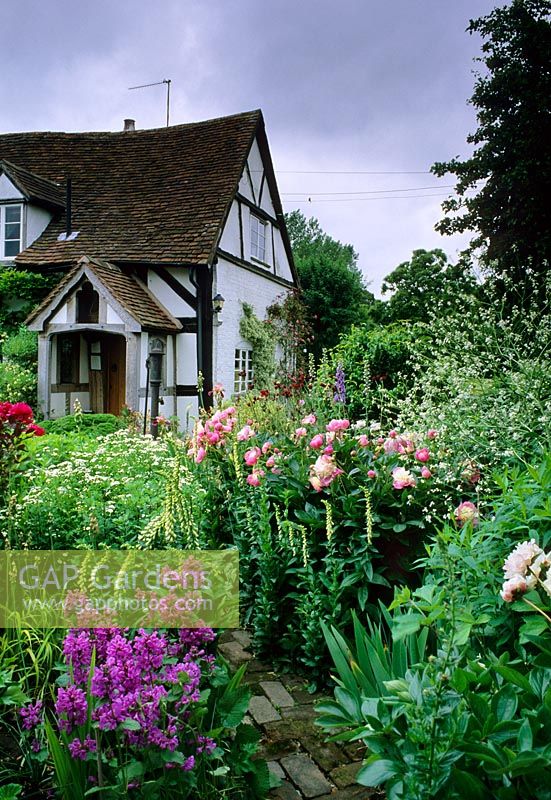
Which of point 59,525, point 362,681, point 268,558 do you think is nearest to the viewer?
point 362,681

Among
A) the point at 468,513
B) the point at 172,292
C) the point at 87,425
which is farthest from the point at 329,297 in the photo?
the point at 468,513

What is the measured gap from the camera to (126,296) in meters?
A: 11.4

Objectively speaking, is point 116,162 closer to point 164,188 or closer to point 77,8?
point 164,188

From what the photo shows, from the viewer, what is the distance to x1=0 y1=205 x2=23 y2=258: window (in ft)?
43.5

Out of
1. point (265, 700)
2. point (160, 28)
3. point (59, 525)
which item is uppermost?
point (160, 28)

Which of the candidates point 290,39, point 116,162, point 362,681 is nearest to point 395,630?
point 362,681

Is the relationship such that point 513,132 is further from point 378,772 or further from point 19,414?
point 378,772

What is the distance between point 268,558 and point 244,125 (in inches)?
524

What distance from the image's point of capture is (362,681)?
208cm

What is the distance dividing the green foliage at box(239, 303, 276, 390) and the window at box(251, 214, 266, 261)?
1.55 meters

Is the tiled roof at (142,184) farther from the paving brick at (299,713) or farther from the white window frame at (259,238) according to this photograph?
the paving brick at (299,713)

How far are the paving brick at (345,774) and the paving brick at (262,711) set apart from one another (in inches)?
16.5

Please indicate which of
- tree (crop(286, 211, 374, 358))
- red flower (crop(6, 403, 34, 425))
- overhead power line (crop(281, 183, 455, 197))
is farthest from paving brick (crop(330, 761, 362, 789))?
tree (crop(286, 211, 374, 358))

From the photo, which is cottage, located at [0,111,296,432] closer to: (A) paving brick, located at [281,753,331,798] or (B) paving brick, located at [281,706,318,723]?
(B) paving brick, located at [281,706,318,723]
